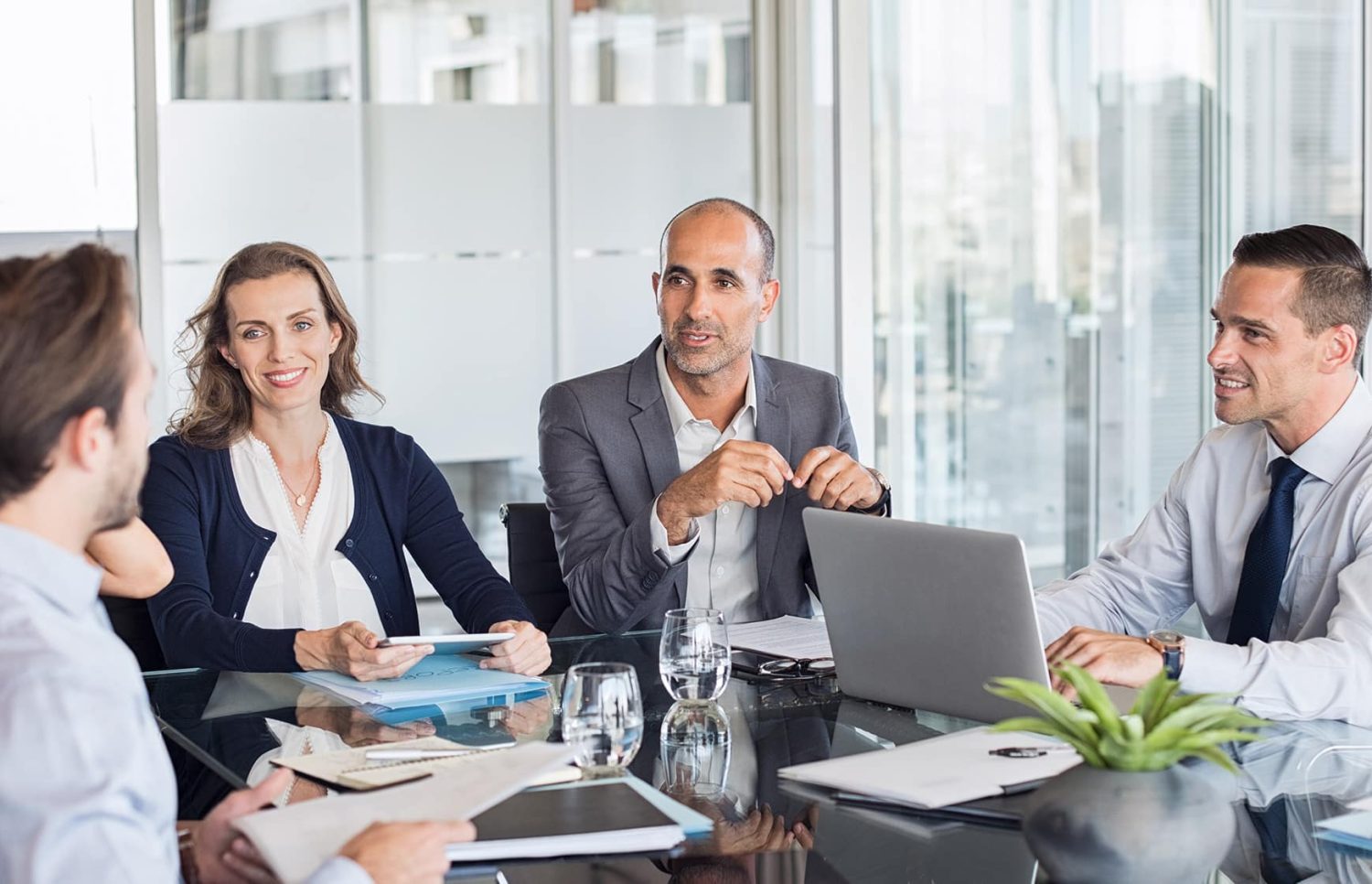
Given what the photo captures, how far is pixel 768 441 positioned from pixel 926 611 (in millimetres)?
1059

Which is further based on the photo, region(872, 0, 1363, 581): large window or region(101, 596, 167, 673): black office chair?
region(872, 0, 1363, 581): large window

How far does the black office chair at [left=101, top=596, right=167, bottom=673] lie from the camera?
248 centimetres

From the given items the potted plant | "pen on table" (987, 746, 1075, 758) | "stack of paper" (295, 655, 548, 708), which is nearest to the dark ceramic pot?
the potted plant

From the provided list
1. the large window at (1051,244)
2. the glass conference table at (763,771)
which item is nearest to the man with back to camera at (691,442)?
the glass conference table at (763,771)

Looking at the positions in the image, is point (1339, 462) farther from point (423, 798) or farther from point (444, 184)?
point (444, 184)

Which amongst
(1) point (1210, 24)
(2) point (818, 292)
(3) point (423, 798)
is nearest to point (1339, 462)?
(3) point (423, 798)

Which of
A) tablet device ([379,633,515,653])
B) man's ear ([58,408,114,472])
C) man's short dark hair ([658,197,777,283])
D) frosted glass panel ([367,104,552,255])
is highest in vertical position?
frosted glass panel ([367,104,552,255])

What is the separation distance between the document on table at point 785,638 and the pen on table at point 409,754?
2.21 ft

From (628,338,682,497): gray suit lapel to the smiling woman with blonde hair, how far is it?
1.17ft

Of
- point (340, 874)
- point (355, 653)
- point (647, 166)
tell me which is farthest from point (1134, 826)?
point (647, 166)

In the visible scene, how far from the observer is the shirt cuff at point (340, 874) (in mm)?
1188

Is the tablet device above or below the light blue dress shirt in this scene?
below

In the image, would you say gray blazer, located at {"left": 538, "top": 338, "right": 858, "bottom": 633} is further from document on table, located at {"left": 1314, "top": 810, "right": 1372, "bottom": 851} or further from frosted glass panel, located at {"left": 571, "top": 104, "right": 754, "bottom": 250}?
frosted glass panel, located at {"left": 571, "top": 104, "right": 754, "bottom": 250}

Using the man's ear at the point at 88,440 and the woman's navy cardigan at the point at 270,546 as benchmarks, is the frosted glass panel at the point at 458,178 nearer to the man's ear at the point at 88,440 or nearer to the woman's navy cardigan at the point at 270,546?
the woman's navy cardigan at the point at 270,546
